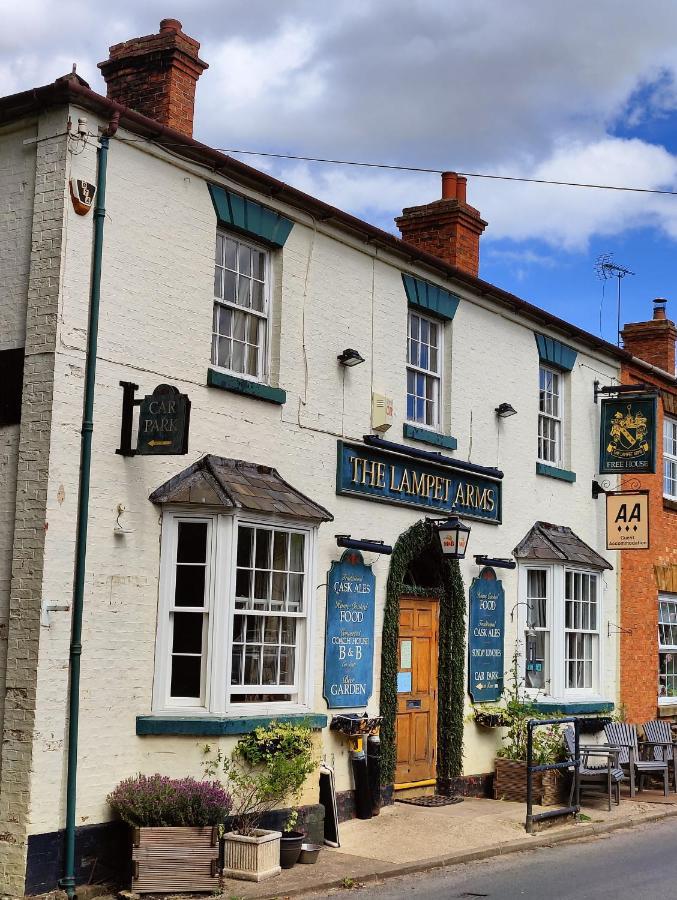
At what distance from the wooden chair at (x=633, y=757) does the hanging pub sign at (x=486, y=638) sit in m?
2.01

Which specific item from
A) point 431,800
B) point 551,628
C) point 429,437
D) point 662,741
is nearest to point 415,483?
point 429,437

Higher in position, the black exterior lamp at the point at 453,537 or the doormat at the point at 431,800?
the black exterior lamp at the point at 453,537

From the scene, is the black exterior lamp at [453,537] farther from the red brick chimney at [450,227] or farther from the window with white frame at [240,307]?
the red brick chimney at [450,227]

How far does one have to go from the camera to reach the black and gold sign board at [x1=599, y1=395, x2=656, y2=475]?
17391 mm

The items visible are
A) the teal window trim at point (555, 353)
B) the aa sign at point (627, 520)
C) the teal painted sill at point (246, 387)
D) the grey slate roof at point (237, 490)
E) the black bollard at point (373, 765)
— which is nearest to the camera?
the grey slate roof at point (237, 490)

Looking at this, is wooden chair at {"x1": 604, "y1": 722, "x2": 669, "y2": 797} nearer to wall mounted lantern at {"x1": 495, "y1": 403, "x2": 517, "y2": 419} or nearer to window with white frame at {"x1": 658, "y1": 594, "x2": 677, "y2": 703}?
window with white frame at {"x1": 658, "y1": 594, "x2": 677, "y2": 703}

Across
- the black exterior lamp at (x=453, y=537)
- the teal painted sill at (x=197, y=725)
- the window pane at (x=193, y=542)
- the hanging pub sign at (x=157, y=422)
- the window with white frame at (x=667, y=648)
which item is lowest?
the teal painted sill at (x=197, y=725)

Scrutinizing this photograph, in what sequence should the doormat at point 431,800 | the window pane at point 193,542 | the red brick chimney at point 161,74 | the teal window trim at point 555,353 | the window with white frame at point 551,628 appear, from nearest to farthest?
the window pane at point 193,542
the red brick chimney at point 161,74
the doormat at point 431,800
the window with white frame at point 551,628
the teal window trim at point 555,353

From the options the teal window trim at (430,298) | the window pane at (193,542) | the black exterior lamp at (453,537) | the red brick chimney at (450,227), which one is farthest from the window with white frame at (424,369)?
the window pane at (193,542)

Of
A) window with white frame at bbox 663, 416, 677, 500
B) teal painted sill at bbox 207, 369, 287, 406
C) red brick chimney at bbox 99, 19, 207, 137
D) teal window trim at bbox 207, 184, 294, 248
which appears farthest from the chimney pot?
window with white frame at bbox 663, 416, 677, 500

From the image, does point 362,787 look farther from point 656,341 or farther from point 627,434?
point 656,341

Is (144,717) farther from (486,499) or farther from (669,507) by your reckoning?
(669,507)

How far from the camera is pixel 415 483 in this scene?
45.5 ft

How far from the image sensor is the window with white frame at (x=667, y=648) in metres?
19.3
